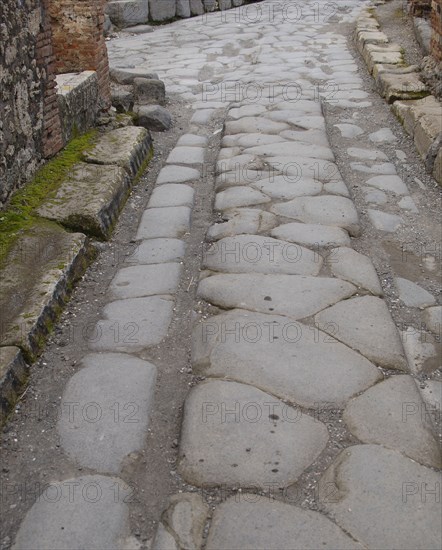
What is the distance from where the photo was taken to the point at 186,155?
534cm

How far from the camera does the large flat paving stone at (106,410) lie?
7.36 feet

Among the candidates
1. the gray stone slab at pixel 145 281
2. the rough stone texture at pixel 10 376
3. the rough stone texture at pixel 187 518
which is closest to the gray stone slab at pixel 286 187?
the gray stone slab at pixel 145 281

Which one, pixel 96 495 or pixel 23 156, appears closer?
pixel 96 495

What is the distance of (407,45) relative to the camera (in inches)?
325

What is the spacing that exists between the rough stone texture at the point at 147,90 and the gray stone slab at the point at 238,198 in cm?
231

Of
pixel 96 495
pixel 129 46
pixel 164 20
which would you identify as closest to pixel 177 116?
pixel 129 46

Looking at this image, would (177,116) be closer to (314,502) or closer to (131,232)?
(131,232)

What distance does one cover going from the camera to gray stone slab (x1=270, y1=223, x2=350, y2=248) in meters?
3.69

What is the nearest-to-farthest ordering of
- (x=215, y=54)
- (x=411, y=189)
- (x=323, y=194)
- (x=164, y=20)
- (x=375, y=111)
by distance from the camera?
(x=323, y=194), (x=411, y=189), (x=375, y=111), (x=215, y=54), (x=164, y=20)

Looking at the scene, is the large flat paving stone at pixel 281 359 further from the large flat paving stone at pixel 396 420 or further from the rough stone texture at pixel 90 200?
the rough stone texture at pixel 90 200

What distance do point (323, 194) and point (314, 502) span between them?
106 inches

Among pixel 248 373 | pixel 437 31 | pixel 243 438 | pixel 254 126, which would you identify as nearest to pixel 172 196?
pixel 254 126

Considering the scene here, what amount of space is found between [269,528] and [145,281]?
5.67 ft

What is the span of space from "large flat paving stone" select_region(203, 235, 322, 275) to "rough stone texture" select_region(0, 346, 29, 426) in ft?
3.93
